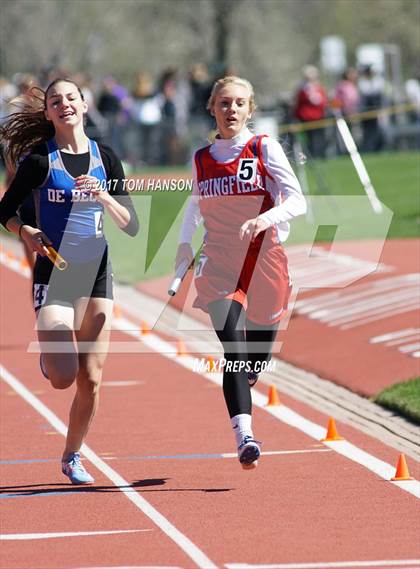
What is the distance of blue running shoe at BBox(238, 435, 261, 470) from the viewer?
8.85m

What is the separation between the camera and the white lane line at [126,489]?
26.3 feet

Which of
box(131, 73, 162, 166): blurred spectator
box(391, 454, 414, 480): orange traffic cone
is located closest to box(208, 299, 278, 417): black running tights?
box(391, 454, 414, 480): orange traffic cone

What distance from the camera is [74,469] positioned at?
9.79 meters

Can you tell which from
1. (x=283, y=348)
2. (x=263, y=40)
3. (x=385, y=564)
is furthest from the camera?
(x=263, y=40)

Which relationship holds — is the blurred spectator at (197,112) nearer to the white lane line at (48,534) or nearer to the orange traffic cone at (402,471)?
the orange traffic cone at (402,471)

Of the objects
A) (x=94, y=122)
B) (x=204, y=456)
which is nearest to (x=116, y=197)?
(x=204, y=456)

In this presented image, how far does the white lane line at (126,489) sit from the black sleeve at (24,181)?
190 cm

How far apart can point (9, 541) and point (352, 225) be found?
16.5 m

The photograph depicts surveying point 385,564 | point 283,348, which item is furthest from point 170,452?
point 283,348

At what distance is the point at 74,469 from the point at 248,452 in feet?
4.76

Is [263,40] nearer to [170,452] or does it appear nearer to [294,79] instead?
[294,79]

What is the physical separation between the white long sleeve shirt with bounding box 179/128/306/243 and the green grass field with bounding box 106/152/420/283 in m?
9.41

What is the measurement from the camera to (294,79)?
263 feet

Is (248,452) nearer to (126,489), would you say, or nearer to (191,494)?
(191,494)
